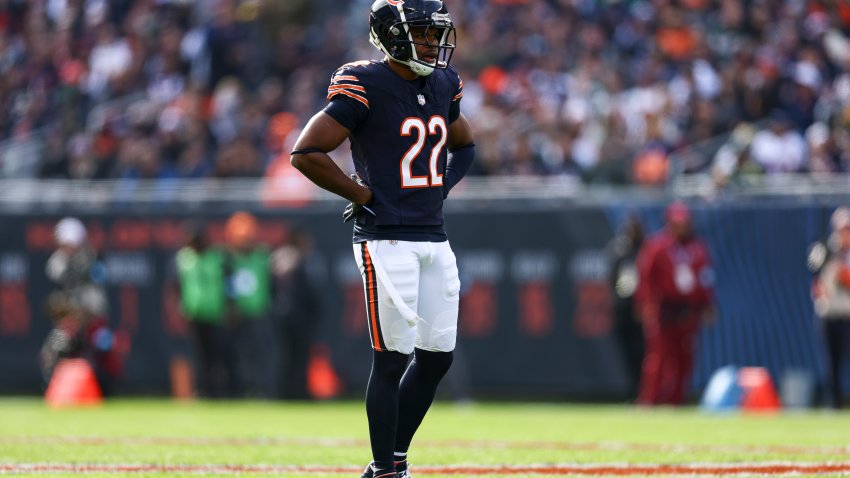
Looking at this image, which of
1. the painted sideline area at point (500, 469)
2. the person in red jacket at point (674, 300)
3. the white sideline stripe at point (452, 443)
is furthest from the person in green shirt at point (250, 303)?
the painted sideline area at point (500, 469)

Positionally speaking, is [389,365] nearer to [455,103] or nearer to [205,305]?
[455,103]

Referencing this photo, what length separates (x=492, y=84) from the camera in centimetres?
1942

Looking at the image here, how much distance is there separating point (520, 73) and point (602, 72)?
133 cm

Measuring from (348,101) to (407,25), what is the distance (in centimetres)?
45

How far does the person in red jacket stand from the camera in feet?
50.0

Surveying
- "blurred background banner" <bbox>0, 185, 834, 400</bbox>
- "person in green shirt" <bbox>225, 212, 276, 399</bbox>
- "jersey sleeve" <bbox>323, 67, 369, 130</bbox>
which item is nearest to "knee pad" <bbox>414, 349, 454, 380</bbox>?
"jersey sleeve" <bbox>323, 67, 369, 130</bbox>

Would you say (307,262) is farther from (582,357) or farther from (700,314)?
(700,314)

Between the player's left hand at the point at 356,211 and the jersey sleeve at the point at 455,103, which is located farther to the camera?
the jersey sleeve at the point at 455,103

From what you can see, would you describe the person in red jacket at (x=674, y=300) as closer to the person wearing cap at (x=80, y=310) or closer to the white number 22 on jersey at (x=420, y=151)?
the person wearing cap at (x=80, y=310)

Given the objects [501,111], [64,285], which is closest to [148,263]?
[64,285]

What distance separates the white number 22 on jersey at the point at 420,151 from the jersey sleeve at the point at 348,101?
210 millimetres

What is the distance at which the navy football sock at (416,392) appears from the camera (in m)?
6.96

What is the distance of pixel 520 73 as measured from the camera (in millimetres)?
19500

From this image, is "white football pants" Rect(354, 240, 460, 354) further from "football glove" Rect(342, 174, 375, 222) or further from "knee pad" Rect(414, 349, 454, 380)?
"football glove" Rect(342, 174, 375, 222)
